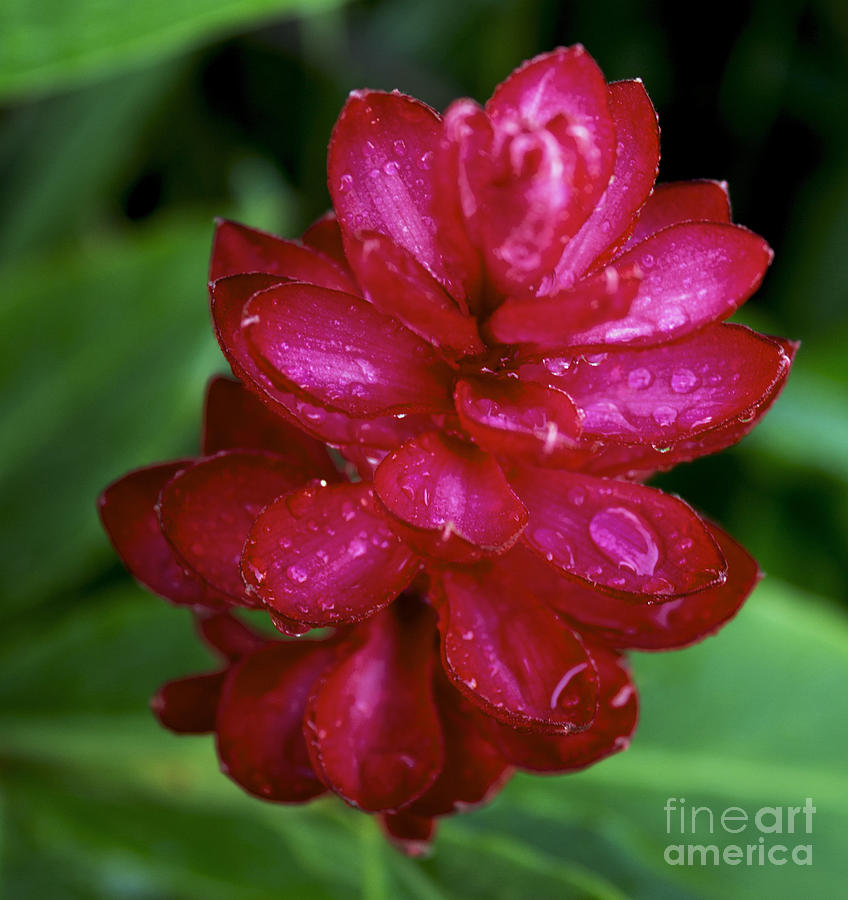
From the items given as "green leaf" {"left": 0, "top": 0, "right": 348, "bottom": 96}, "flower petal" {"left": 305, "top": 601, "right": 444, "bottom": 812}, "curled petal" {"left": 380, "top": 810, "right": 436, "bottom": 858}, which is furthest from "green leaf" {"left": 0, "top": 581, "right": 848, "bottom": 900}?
"green leaf" {"left": 0, "top": 0, "right": 348, "bottom": 96}

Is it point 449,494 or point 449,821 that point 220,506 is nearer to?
point 449,494

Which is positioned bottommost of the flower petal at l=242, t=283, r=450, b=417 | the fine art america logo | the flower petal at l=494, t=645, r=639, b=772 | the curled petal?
the fine art america logo

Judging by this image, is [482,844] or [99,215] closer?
[482,844]

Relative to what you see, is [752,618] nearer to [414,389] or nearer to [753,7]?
[414,389]

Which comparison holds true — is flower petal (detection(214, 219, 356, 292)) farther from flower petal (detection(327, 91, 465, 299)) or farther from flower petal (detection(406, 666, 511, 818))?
flower petal (detection(406, 666, 511, 818))

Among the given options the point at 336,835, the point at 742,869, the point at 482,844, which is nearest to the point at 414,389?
the point at 482,844

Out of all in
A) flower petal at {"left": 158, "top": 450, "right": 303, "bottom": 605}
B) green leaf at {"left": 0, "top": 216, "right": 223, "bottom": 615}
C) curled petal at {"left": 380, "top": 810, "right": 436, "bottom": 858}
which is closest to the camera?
flower petal at {"left": 158, "top": 450, "right": 303, "bottom": 605}

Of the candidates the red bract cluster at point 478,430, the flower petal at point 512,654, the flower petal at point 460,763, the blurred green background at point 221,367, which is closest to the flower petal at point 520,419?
the red bract cluster at point 478,430
